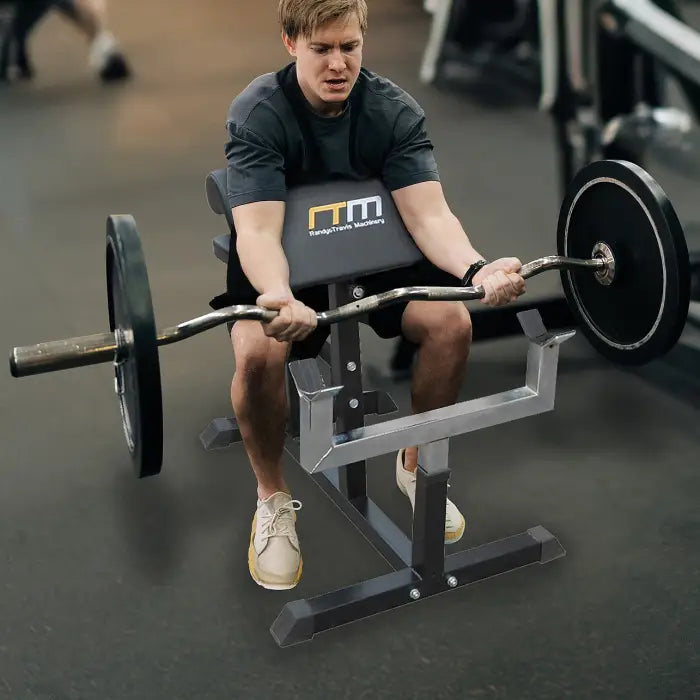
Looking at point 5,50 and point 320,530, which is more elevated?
point 5,50

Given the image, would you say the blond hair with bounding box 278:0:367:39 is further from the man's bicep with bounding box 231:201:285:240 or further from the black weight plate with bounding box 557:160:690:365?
the black weight plate with bounding box 557:160:690:365

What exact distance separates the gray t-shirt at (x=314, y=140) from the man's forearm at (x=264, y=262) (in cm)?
7

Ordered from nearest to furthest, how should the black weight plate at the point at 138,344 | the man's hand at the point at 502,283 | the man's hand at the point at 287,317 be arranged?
the black weight plate at the point at 138,344 < the man's hand at the point at 287,317 < the man's hand at the point at 502,283

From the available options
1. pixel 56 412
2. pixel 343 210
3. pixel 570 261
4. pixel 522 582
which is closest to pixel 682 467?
pixel 522 582

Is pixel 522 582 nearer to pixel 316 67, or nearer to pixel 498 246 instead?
pixel 316 67

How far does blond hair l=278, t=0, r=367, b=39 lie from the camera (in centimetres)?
155

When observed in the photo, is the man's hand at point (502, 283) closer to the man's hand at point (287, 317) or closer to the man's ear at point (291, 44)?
the man's hand at point (287, 317)

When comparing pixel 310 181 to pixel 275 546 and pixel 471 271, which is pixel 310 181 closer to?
pixel 471 271

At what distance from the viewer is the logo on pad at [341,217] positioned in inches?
67.1

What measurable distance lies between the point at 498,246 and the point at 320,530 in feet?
5.04

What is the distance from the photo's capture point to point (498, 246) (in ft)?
10.7

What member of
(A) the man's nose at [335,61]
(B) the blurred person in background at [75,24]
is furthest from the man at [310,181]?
(B) the blurred person in background at [75,24]

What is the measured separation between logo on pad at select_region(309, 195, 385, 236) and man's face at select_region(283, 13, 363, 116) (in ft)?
0.56

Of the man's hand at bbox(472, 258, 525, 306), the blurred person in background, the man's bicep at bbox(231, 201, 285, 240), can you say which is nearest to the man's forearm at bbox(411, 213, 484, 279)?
the man's hand at bbox(472, 258, 525, 306)
